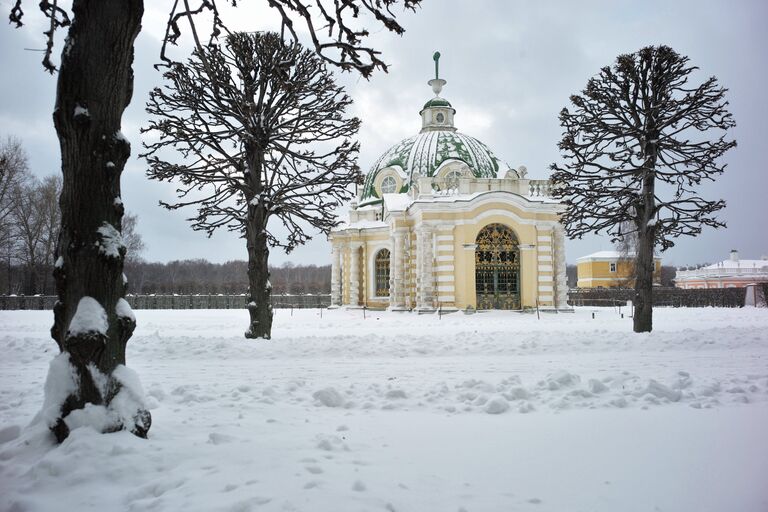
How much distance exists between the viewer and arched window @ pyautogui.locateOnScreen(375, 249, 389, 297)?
104ft

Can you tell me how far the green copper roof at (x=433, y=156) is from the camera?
32.2 meters

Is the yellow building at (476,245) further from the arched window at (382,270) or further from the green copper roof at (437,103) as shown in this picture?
the green copper roof at (437,103)

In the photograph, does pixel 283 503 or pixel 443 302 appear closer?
pixel 283 503

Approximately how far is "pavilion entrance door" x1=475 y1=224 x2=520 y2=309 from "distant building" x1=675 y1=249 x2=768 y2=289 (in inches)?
1867

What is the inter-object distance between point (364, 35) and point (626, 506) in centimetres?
498

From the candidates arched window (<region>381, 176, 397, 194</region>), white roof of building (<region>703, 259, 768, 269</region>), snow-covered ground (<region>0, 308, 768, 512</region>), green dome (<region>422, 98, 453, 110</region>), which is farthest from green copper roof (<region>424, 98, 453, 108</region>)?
white roof of building (<region>703, 259, 768, 269</region>)

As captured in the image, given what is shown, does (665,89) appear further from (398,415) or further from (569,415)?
(398,415)

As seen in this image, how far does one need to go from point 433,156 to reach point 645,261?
19434mm

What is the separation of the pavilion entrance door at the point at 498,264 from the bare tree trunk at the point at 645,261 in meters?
10.4

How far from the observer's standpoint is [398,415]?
5.38m

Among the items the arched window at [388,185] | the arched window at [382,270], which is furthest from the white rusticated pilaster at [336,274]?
the arched window at [388,185]

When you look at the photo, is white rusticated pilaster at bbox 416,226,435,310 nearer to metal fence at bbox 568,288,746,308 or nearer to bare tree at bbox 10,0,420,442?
metal fence at bbox 568,288,746,308

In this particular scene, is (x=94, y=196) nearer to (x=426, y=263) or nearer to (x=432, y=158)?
(x=426, y=263)

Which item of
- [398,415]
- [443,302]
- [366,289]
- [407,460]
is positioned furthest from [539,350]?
[366,289]
